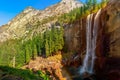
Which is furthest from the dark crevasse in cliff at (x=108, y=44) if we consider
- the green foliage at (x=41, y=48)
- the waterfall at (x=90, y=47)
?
the green foliage at (x=41, y=48)

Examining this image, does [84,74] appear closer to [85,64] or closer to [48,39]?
[85,64]

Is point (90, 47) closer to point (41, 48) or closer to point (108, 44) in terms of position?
point (108, 44)

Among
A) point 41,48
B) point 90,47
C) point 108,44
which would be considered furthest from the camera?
point 41,48

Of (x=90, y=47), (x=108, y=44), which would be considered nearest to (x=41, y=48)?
(x=90, y=47)

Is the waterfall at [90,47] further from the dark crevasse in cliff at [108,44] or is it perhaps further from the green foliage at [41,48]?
the green foliage at [41,48]

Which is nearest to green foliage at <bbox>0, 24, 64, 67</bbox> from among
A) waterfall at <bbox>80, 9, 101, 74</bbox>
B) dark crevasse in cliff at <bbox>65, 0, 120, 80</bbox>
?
waterfall at <bbox>80, 9, 101, 74</bbox>

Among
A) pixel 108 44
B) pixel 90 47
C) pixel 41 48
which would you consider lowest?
pixel 108 44

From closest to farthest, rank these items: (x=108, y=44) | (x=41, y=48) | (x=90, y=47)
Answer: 1. (x=108, y=44)
2. (x=90, y=47)
3. (x=41, y=48)

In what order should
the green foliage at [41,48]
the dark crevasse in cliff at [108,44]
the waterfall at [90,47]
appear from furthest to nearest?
1. the green foliage at [41,48]
2. the waterfall at [90,47]
3. the dark crevasse in cliff at [108,44]

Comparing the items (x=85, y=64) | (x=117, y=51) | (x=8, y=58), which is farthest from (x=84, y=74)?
(x=8, y=58)

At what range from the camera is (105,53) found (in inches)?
2440

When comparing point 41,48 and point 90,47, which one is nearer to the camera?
point 90,47

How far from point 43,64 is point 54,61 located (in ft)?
13.2

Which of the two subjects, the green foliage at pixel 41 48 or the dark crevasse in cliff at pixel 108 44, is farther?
the green foliage at pixel 41 48
